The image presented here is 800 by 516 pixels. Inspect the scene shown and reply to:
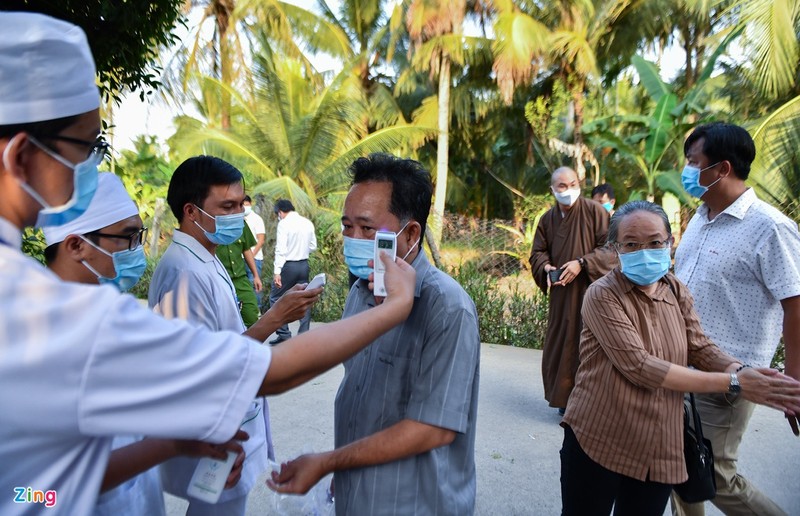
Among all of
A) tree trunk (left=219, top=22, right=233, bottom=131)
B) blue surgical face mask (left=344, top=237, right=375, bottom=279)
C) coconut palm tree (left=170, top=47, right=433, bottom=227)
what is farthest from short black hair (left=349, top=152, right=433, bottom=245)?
tree trunk (left=219, top=22, right=233, bottom=131)

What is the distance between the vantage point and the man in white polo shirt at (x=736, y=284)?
2395 mm

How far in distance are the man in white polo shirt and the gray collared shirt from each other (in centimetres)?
160

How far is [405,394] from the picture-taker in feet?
5.05

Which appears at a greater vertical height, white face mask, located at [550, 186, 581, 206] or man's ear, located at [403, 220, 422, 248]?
man's ear, located at [403, 220, 422, 248]

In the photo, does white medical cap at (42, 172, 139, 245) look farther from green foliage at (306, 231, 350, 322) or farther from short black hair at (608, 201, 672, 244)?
green foliage at (306, 231, 350, 322)

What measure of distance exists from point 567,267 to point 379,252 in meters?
3.46

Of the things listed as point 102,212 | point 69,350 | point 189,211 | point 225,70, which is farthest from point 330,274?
point 69,350

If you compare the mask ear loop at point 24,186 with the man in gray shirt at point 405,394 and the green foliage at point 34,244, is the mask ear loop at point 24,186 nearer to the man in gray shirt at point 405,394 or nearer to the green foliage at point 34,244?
the man in gray shirt at point 405,394

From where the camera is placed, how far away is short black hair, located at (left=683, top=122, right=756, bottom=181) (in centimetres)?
258

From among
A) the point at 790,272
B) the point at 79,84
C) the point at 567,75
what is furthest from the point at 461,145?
the point at 79,84

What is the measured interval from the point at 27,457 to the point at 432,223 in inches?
366

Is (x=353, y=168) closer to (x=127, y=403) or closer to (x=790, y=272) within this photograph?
(x=127, y=403)

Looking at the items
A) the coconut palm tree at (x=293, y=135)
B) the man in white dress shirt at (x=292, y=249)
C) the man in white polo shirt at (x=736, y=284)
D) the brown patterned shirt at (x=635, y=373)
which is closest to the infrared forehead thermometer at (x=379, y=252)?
the brown patterned shirt at (x=635, y=373)

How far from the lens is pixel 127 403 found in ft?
2.78
